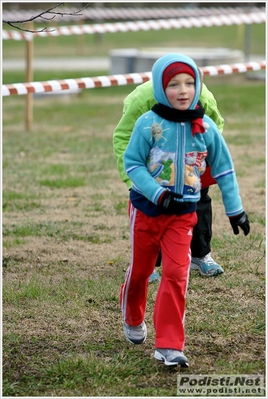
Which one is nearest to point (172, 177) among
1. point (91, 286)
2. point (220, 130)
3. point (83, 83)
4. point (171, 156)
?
point (171, 156)

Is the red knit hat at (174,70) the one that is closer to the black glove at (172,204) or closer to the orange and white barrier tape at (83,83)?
the black glove at (172,204)

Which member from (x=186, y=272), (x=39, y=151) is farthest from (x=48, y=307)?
(x=39, y=151)

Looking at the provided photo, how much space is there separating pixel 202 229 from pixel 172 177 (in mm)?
1751

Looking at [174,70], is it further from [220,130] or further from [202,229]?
[202,229]

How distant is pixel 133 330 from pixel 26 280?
1383mm

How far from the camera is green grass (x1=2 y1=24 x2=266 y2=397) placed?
13.4 ft

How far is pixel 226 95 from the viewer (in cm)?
1513

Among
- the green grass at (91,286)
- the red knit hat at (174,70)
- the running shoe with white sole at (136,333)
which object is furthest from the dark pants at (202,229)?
the red knit hat at (174,70)

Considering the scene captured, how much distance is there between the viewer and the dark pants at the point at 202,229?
5648 mm

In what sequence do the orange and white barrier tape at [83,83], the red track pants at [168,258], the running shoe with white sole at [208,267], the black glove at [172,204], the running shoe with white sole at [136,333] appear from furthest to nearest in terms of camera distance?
1. the orange and white barrier tape at [83,83]
2. the running shoe with white sole at [208,267]
3. the running shoe with white sole at [136,333]
4. the red track pants at [168,258]
5. the black glove at [172,204]

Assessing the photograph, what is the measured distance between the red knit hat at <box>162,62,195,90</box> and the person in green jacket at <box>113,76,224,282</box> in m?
0.92

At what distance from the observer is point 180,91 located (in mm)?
3932

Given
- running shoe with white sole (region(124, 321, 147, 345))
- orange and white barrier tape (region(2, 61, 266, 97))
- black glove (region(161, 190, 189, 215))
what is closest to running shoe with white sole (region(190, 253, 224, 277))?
running shoe with white sole (region(124, 321, 147, 345))

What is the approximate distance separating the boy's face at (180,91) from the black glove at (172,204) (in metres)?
0.43
